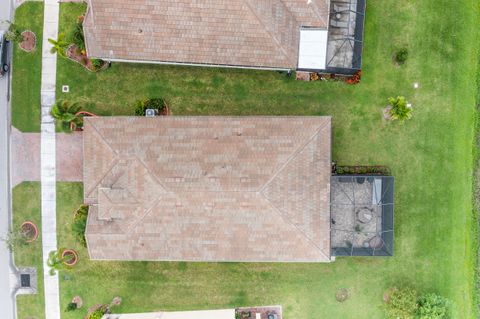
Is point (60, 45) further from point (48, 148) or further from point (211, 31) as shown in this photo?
point (211, 31)

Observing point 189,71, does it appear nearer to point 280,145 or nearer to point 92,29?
point 92,29

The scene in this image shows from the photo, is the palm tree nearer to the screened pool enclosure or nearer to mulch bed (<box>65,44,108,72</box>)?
mulch bed (<box>65,44,108,72</box>)

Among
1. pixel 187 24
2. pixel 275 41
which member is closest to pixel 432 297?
pixel 275 41

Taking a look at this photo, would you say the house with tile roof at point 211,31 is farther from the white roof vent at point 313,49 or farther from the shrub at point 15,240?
the shrub at point 15,240

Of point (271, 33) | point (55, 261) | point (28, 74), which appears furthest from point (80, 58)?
point (55, 261)

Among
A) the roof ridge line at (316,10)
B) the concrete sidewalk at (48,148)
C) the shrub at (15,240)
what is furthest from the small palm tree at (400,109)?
the shrub at (15,240)

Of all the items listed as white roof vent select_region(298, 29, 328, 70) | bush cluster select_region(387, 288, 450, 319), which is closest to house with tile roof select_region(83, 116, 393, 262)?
white roof vent select_region(298, 29, 328, 70)
